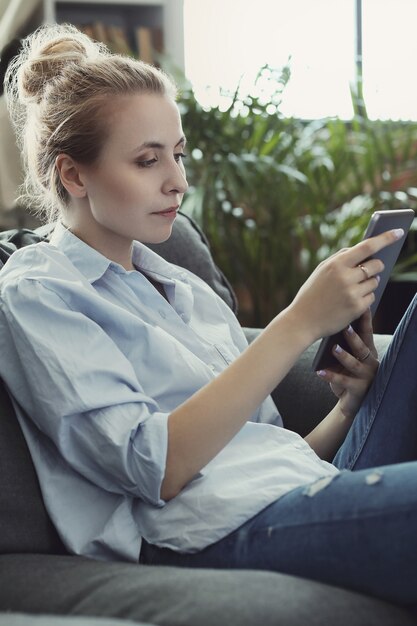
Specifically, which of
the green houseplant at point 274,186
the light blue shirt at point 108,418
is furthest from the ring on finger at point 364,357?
the green houseplant at point 274,186

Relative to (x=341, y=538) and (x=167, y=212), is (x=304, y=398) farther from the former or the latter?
(x=341, y=538)

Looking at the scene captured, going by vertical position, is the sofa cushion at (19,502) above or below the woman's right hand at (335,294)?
below

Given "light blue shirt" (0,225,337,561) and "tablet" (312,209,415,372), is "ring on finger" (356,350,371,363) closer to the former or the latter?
"tablet" (312,209,415,372)

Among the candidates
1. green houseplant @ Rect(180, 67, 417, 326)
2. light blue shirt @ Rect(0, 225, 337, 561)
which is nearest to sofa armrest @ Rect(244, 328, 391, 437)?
light blue shirt @ Rect(0, 225, 337, 561)

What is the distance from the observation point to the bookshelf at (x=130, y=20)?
10.5 feet

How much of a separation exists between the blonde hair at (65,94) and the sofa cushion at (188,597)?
58 centimetres

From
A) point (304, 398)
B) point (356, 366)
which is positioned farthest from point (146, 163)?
point (304, 398)

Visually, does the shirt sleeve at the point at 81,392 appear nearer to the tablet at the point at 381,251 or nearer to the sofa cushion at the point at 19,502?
the sofa cushion at the point at 19,502

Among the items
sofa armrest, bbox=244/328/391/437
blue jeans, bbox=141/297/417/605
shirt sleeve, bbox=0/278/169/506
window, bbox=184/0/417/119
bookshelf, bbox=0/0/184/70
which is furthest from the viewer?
window, bbox=184/0/417/119

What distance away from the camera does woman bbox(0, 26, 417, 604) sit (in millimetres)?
1081

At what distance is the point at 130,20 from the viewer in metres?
3.47

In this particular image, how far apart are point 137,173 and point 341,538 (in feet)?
1.86

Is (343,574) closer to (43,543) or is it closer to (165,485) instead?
(165,485)

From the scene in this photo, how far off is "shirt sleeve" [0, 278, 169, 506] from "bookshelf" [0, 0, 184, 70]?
2.13 m
